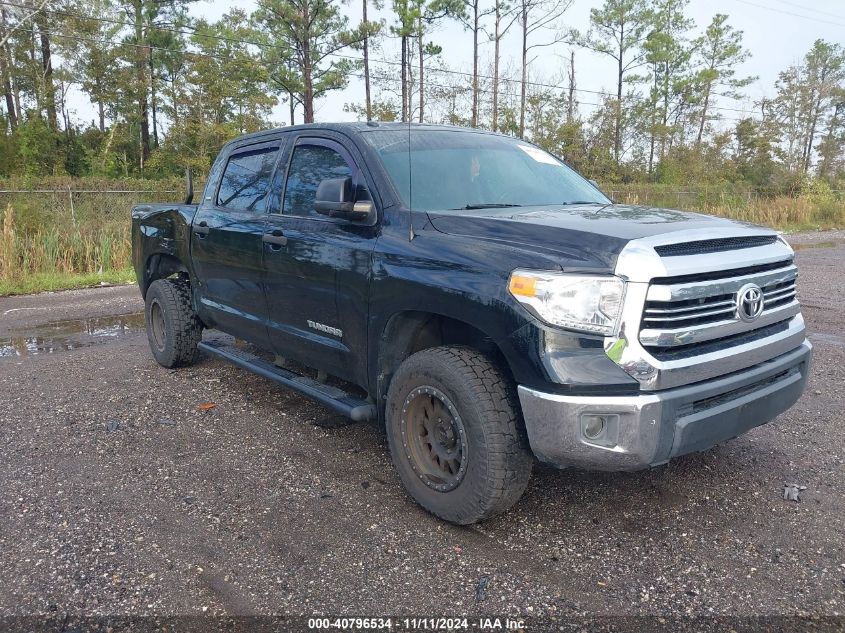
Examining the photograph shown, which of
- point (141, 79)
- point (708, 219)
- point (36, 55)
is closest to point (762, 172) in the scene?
point (141, 79)

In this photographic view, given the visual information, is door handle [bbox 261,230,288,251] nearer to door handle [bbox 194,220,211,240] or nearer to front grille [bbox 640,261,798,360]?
door handle [bbox 194,220,211,240]

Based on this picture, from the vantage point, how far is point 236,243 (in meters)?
4.59

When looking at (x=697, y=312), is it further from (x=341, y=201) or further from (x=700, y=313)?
(x=341, y=201)

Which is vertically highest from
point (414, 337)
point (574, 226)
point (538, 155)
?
point (538, 155)

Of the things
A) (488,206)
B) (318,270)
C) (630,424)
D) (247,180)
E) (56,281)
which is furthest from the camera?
(56,281)

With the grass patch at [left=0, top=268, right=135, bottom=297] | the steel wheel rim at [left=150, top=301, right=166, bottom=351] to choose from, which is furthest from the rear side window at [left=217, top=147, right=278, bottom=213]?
the grass patch at [left=0, top=268, right=135, bottom=297]

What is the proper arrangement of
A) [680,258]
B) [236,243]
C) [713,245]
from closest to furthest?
1. [680,258]
2. [713,245]
3. [236,243]

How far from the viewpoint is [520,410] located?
289cm

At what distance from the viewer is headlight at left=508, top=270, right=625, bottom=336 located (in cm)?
262

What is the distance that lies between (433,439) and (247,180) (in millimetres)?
2626

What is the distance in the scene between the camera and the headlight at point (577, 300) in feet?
8.61

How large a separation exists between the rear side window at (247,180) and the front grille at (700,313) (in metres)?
2.81

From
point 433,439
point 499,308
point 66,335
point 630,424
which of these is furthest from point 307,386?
A: point 66,335

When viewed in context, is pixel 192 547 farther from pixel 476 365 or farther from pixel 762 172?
pixel 762 172
